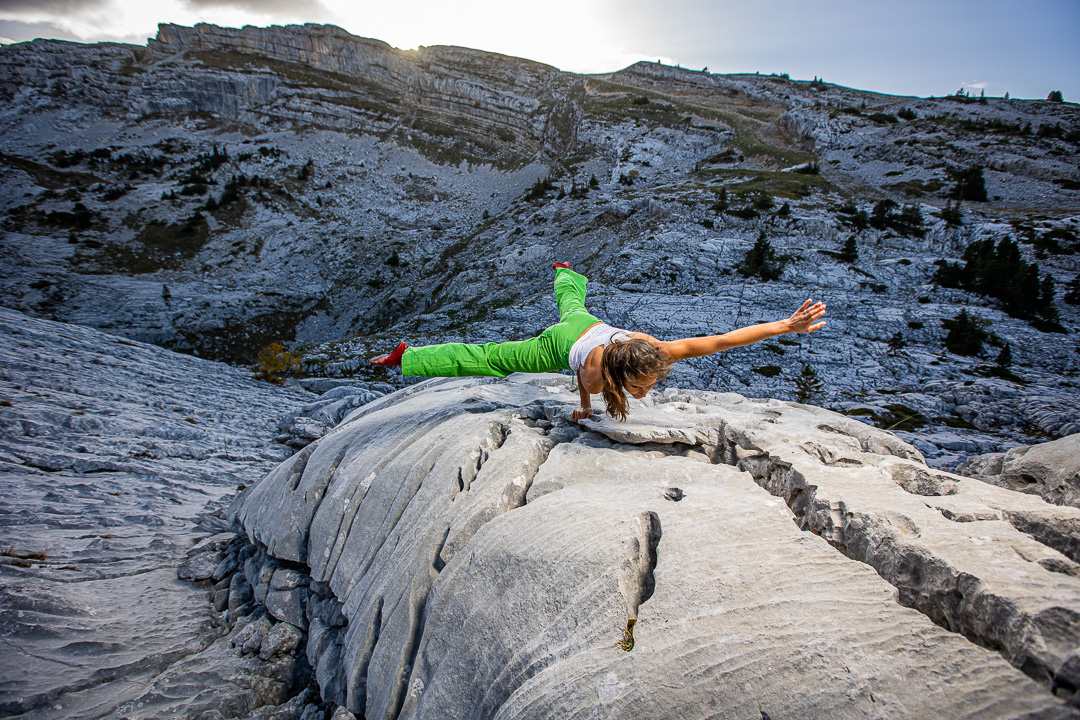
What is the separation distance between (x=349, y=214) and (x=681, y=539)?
61.8m

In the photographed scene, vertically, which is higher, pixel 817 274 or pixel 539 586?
pixel 817 274

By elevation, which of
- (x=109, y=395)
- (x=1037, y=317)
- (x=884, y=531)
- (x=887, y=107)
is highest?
(x=887, y=107)

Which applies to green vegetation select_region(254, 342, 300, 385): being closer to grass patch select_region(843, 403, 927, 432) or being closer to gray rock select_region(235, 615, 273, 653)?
gray rock select_region(235, 615, 273, 653)

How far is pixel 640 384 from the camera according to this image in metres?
5.39

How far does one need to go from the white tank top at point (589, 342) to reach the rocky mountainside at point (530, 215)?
1339 centimetres

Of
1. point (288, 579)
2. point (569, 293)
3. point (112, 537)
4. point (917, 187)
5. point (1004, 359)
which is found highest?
point (917, 187)

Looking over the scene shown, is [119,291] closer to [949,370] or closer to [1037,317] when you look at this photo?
[949,370]

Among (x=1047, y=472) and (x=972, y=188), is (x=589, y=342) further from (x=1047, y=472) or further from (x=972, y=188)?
(x=972, y=188)

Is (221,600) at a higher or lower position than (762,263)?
lower

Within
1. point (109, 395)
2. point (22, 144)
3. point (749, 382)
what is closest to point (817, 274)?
point (749, 382)

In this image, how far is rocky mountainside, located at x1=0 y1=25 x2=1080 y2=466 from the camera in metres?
24.8

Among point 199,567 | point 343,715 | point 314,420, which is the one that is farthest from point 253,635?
point 314,420

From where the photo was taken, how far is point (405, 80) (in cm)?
8662

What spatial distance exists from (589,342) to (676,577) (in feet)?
10.9
